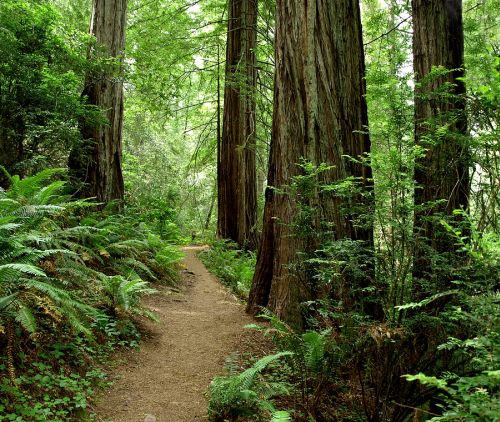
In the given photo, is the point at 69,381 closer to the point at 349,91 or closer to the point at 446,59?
the point at 349,91

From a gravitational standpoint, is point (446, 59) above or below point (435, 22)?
below

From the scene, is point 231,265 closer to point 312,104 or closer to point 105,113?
point 105,113

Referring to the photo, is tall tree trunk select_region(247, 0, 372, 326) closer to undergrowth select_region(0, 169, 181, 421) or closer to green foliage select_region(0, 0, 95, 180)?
undergrowth select_region(0, 169, 181, 421)

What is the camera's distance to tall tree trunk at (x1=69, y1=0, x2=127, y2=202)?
328 inches

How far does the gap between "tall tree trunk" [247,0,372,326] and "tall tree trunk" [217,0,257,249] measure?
228 inches

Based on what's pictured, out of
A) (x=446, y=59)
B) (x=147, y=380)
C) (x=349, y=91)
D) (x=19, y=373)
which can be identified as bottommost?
(x=147, y=380)

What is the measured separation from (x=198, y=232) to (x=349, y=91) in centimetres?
Answer: 1506

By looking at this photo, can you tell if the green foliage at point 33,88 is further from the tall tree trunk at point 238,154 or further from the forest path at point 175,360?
the tall tree trunk at point 238,154

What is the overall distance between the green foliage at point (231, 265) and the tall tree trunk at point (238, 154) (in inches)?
26.2

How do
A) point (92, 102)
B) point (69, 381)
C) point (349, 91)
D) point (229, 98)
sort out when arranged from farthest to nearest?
point (229, 98), point (92, 102), point (349, 91), point (69, 381)

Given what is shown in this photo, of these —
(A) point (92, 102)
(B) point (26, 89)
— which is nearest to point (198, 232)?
(A) point (92, 102)

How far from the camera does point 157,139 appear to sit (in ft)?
62.6

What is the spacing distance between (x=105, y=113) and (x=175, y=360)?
6033 mm

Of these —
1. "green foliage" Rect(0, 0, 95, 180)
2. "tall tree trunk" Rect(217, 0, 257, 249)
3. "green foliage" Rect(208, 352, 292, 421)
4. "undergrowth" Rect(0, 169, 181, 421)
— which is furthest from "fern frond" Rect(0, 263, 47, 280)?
"tall tree trunk" Rect(217, 0, 257, 249)
